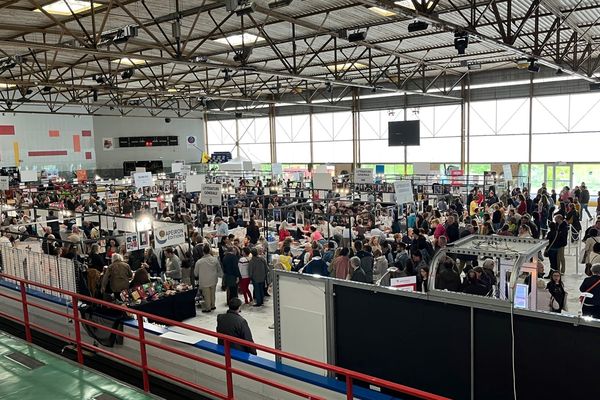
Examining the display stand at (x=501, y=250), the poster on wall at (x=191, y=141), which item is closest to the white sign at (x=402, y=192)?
the display stand at (x=501, y=250)

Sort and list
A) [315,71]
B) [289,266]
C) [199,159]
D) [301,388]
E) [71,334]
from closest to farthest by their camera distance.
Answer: [301,388] → [71,334] → [289,266] → [315,71] → [199,159]

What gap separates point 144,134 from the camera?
38.6 metres

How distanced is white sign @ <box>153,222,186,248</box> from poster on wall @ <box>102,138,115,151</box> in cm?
2849

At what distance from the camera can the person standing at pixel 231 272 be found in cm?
1094

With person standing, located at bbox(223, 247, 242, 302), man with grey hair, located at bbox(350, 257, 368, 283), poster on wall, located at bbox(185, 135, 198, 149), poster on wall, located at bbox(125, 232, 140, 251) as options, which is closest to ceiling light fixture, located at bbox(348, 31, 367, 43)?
person standing, located at bbox(223, 247, 242, 302)

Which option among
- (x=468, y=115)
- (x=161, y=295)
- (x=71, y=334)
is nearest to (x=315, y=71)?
(x=468, y=115)

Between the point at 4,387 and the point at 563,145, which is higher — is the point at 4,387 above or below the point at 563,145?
below

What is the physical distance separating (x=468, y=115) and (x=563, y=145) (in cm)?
477

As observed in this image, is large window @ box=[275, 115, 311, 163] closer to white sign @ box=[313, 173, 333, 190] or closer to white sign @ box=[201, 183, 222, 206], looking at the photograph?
white sign @ box=[313, 173, 333, 190]

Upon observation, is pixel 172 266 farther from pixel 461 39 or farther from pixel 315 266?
pixel 461 39

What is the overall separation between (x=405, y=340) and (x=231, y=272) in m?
6.26

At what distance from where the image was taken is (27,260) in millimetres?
9234

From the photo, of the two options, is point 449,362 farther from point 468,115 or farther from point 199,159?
point 199,159

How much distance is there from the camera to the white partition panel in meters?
5.77
